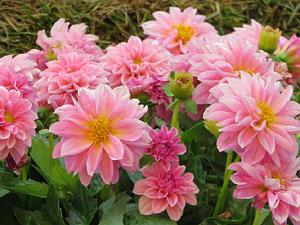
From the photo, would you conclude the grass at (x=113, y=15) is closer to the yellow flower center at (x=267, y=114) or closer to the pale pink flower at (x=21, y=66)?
the pale pink flower at (x=21, y=66)

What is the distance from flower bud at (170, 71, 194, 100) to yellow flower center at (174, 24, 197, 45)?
1.01ft

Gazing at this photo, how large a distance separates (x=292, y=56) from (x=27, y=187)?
46 centimetres

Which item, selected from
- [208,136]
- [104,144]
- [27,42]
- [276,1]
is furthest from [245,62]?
[276,1]

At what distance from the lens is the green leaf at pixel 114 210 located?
1.79 feet

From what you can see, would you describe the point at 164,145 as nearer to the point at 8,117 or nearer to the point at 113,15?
the point at 8,117

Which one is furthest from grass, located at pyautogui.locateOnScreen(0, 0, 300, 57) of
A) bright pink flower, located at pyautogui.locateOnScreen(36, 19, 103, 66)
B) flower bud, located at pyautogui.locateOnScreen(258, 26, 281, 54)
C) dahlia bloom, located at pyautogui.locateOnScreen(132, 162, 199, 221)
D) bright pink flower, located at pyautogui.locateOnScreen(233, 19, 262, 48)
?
dahlia bloom, located at pyautogui.locateOnScreen(132, 162, 199, 221)

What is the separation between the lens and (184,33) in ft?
2.84

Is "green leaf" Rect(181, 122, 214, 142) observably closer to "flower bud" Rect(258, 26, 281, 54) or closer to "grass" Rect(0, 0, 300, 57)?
"flower bud" Rect(258, 26, 281, 54)

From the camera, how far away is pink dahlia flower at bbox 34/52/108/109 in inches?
24.8

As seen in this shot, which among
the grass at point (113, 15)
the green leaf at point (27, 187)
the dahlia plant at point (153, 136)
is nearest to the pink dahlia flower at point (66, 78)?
the dahlia plant at point (153, 136)

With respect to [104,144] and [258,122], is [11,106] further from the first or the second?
[258,122]

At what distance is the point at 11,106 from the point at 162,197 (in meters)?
0.21

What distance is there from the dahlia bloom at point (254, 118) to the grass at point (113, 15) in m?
1.22

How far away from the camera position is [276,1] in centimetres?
190
